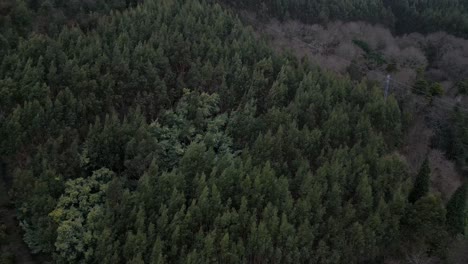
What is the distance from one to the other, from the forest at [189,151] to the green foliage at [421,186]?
10cm

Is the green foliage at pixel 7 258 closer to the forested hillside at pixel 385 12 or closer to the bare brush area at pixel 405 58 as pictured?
the bare brush area at pixel 405 58

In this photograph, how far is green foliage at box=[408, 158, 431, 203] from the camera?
87.5 feet

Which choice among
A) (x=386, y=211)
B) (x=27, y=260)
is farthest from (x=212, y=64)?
(x=27, y=260)

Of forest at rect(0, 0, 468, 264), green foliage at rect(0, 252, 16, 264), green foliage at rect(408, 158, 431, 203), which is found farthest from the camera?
green foliage at rect(408, 158, 431, 203)

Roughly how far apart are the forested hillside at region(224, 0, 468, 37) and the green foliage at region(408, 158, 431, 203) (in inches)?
892

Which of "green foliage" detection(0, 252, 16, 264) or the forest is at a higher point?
the forest

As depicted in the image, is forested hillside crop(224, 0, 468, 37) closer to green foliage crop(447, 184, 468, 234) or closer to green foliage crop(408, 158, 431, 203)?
green foliage crop(408, 158, 431, 203)

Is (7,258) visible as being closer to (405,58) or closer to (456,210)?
(456,210)

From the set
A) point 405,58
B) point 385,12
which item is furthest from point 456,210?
point 385,12

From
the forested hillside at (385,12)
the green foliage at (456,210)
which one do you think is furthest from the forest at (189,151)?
the forested hillside at (385,12)

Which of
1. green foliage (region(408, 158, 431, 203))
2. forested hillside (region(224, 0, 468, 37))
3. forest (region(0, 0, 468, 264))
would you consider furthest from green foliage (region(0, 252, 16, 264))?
forested hillside (region(224, 0, 468, 37))

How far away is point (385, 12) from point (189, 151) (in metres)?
36.4

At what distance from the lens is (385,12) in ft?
169

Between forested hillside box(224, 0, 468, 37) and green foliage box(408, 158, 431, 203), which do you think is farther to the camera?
forested hillside box(224, 0, 468, 37)
